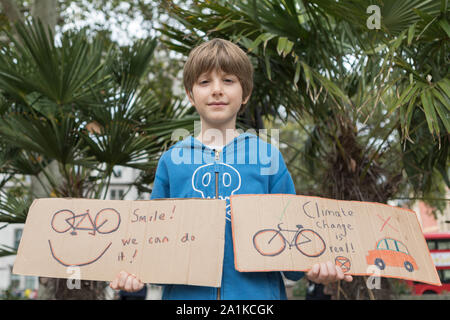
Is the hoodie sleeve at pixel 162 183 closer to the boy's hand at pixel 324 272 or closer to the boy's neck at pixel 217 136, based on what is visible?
the boy's neck at pixel 217 136

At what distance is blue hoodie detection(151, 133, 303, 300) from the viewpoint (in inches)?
51.8

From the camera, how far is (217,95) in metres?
1.48

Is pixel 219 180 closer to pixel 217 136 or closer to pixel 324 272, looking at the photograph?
pixel 217 136

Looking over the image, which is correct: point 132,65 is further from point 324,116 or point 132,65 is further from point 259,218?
point 259,218

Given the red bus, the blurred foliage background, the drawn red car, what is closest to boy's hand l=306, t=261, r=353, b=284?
the drawn red car

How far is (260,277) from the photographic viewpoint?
1287 millimetres

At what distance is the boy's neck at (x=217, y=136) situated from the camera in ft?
5.16

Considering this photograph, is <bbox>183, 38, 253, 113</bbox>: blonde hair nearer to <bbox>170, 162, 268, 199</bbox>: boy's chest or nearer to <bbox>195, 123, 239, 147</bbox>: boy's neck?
<bbox>195, 123, 239, 147</bbox>: boy's neck

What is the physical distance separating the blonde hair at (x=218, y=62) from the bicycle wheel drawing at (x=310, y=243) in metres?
0.67

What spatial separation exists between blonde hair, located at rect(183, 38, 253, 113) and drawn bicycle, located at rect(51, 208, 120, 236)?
0.63 meters

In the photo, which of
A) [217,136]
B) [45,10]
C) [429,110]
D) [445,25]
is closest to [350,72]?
[445,25]

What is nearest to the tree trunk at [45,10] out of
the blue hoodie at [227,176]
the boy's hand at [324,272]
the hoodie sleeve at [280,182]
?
the blue hoodie at [227,176]
